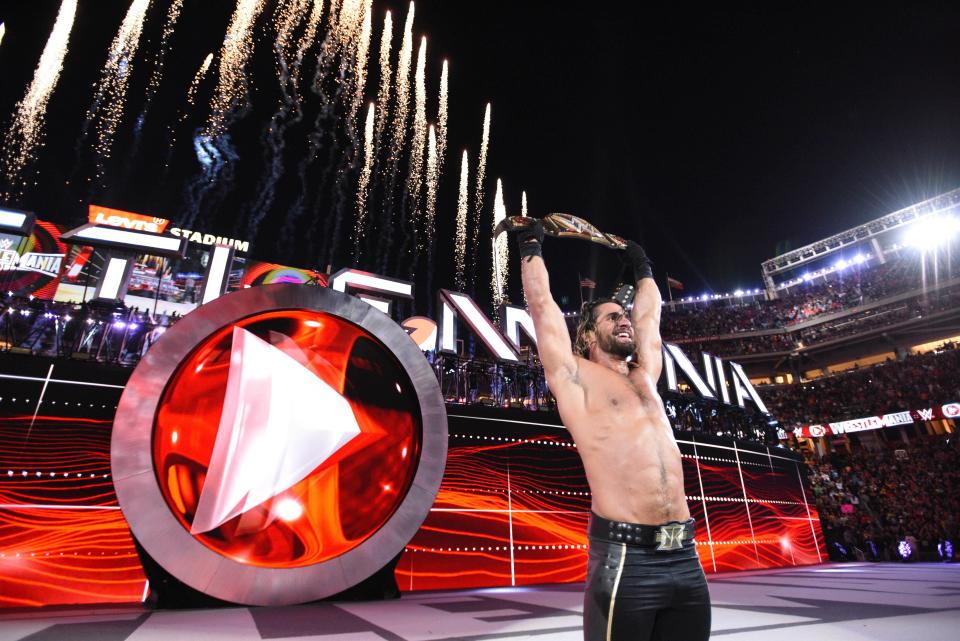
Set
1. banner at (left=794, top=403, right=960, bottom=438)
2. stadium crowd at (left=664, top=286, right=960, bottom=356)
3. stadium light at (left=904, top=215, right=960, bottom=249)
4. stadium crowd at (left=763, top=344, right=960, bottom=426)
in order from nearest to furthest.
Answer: banner at (left=794, top=403, right=960, bottom=438) → stadium crowd at (left=763, top=344, right=960, bottom=426) → stadium crowd at (left=664, top=286, right=960, bottom=356) → stadium light at (left=904, top=215, right=960, bottom=249)

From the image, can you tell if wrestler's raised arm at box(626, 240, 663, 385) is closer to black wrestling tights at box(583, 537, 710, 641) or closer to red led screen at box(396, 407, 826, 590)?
black wrestling tights at box(583, 537, 710, 641)

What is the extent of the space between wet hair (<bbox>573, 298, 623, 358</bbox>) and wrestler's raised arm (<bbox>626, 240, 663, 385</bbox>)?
10.5 inches

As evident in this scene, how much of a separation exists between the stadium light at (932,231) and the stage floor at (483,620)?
4223 cm

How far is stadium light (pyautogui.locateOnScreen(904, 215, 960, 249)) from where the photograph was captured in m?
36.1

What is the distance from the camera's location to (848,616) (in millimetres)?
4977

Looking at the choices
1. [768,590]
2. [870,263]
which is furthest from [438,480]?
[870,263]

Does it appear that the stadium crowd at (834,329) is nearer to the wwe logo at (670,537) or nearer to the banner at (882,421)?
the banner at (882,421)

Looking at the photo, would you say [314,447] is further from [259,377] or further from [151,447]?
[151,447]

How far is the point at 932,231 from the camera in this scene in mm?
37344

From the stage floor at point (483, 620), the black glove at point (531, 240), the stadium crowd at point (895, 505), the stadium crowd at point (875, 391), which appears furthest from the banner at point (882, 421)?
the black glove at point (531, 240)

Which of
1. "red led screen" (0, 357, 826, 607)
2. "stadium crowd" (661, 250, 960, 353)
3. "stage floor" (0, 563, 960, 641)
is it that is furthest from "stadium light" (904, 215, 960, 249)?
"stage floor" (0, 563, 960, 641)

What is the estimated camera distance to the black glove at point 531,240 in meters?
2.88

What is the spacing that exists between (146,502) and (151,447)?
595mm

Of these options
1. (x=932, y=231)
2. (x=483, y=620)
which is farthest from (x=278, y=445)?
(x=932, y=231)
